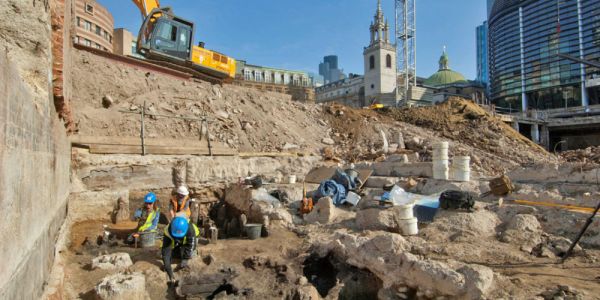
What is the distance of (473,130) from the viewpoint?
2422 centimetres

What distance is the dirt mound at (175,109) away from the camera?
506 inches

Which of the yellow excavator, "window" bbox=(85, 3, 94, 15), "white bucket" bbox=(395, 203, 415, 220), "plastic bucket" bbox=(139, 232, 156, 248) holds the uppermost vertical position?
"window" bbox=(85, 3, 94, 15)

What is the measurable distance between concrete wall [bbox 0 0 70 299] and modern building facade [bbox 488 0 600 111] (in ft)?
190

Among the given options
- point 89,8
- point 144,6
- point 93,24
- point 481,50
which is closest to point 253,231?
point 144,6

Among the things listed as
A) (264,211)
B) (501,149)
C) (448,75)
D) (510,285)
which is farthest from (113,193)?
(448,75)

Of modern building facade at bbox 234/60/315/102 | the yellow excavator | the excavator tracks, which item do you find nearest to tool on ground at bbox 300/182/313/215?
the excavator tracks

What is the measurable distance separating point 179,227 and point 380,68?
51.4 m

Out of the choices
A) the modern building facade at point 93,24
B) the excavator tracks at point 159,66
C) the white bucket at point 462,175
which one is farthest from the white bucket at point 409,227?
the modern building facade at point 93,24

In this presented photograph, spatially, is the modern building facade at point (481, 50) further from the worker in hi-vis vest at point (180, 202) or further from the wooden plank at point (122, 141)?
the worker in hi-vis vest at point (180, 202)

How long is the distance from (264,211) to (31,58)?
18.6 ft

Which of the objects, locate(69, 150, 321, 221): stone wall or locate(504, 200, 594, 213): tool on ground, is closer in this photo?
locate(504, 200, 594, 213): tool on ground

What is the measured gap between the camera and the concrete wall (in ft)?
6.88

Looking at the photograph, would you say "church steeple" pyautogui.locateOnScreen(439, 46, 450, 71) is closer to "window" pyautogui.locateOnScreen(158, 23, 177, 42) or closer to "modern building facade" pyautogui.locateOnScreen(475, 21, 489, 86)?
"modern building facade" pyautogui.locateOnScreen(475, 21, 489, 86)

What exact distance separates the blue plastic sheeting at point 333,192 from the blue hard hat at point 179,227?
4123 millimetres
